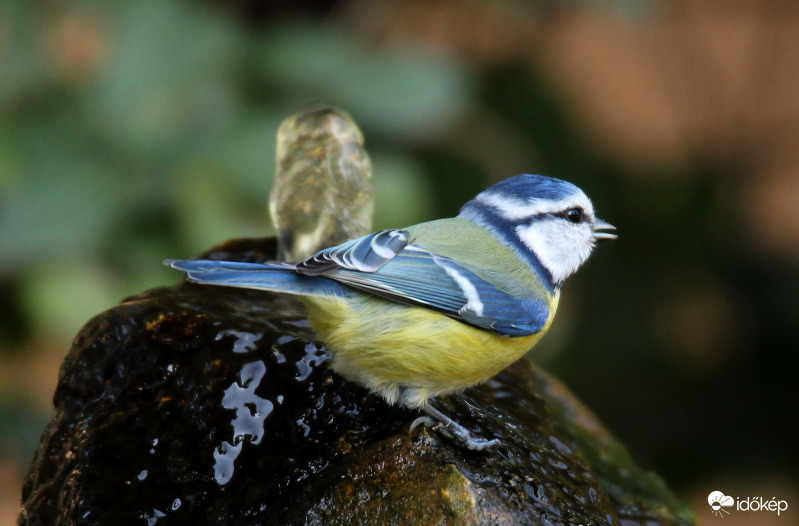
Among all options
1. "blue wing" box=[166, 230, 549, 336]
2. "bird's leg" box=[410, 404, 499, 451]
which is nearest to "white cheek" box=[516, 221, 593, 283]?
"blue wing" box=[166, 230, 549, 336]

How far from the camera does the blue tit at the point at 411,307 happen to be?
6.75 ft

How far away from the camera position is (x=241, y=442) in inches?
81.2

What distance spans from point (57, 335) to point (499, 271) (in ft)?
6.30

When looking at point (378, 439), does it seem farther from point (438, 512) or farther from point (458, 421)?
point (438, 512)

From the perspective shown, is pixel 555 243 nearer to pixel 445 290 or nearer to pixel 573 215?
pixel 573 215

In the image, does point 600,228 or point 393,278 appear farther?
point 600,228

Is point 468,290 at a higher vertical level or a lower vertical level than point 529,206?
lower

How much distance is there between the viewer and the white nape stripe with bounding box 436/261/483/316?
2.12 metres

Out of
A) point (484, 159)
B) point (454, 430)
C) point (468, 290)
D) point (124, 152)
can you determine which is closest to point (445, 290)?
point (468, 290)

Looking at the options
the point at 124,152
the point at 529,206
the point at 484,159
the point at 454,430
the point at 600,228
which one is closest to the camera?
Result: the point at 454,430

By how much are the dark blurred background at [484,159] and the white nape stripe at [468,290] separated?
1035 mm

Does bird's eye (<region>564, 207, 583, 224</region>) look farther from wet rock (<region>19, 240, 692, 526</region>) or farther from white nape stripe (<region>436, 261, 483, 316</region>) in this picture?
wet rock (<region>19, 240, 692, 526</region>)

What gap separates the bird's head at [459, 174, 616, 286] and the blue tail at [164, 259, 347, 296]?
0.58m

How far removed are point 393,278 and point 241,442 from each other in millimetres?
559
